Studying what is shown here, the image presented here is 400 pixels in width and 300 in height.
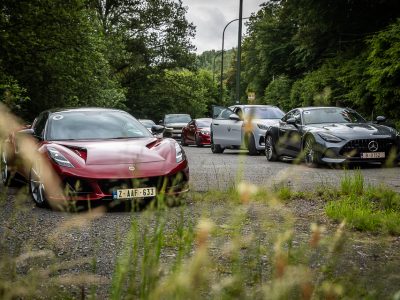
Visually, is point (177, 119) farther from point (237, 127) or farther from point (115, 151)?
point (115, 151)

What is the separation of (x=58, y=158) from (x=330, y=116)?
27.7 ft

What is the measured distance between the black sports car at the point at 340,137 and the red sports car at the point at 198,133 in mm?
13902

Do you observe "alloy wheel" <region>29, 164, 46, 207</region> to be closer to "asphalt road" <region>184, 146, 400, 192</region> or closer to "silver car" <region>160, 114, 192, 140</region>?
"asphalt road" <region>184, 146, 400, 192</region>

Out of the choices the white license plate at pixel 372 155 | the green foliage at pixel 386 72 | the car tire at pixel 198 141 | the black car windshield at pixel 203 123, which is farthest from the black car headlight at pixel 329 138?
the black car windshield at pixel 203 123

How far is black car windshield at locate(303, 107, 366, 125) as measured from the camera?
47.9 ft

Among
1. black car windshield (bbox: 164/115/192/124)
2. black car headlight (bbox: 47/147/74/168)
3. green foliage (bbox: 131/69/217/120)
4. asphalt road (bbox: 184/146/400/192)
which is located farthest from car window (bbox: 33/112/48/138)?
green foliage (bbox: 131/69/217/120)

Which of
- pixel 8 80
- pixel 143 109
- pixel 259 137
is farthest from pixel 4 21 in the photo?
pixel 143 109

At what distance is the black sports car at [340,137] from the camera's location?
43.0ft

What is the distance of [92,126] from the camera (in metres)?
8.98

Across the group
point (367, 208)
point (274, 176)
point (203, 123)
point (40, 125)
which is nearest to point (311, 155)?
point (274, 176)

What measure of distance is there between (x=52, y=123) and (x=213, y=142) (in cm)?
1277

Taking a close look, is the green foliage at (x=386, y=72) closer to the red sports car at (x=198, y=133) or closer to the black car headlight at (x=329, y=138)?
the black car headlight at (x=329, y=138)

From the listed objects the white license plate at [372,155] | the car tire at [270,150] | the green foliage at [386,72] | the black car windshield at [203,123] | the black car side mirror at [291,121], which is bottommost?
the black car windshield at [203,123]

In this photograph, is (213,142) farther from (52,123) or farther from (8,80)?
(52,123)
